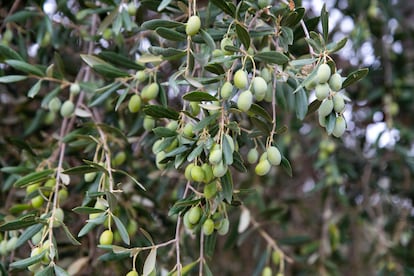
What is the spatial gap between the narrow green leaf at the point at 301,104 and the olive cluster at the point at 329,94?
10 cm

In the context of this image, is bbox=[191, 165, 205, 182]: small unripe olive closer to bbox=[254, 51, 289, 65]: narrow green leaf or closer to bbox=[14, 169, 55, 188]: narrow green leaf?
bbox=[254, 51, 289, 65]: narrow green leaf

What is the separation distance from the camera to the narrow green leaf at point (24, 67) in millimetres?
889

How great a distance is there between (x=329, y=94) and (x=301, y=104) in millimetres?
114

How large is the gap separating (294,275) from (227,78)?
1221 millimetres

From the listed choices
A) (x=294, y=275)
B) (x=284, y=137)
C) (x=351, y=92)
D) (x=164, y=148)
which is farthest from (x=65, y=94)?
(x=294, y=275)

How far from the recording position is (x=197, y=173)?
0.71 m

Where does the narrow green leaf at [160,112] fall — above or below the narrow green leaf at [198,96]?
below

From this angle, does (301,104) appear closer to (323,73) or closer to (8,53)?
(323,73)

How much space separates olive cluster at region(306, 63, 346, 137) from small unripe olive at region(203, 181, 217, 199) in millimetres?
172

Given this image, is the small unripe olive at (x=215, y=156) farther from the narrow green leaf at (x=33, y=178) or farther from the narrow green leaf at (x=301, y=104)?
the narrow green leaf at (x=33, y=178)

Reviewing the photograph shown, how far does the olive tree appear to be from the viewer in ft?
2.38

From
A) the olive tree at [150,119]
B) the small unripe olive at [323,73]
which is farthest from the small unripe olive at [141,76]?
the small unripe olive at [323,73]

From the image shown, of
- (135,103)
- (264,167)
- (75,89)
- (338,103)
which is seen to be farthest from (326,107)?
(75,89)

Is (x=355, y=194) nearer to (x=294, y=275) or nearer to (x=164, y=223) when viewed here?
(x=294, y=275)
